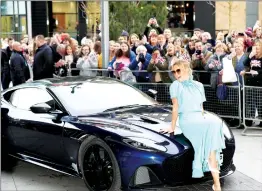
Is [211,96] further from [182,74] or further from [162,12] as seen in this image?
[162,12]

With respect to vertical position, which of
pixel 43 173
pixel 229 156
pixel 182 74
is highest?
pixel 182 74

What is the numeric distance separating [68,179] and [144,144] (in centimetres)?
164

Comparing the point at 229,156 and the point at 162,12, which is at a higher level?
the point at 162,12

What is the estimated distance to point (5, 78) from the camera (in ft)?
46.8

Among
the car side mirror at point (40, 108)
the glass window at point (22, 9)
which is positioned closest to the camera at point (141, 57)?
the car side mirror at point (40, 108)

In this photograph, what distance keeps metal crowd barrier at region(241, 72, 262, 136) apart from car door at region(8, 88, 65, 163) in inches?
162

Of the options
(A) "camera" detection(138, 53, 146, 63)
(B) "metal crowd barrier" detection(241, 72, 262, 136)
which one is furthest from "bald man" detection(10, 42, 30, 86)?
(B) "metal crowd barrier" detection(241, 72, 262, 136)

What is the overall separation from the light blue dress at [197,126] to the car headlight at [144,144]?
41 centimetres

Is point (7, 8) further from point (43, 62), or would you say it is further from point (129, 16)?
point (43, 62)

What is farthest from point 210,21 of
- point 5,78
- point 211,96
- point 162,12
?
point 211,96

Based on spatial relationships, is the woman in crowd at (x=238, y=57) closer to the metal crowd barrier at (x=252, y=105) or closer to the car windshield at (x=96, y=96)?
the metal crowd barrier at (x=252, y=105)

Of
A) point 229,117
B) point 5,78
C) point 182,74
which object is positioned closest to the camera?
point 182,74

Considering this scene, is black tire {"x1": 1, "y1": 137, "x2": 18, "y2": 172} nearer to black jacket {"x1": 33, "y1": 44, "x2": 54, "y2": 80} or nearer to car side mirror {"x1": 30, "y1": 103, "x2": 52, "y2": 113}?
car side mirror {"x1": 30, "y1": 103, "x2": 52, "y2": 113}

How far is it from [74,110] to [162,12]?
26886mm
